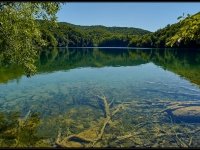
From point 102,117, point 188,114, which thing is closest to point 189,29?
point 102,117

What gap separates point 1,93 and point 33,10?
13037mm

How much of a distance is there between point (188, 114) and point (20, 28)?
14.3 meters

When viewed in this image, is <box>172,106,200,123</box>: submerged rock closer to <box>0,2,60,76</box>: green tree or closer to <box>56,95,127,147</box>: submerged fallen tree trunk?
<box>56,95,127,147</box>: submerged fallen tree trunk

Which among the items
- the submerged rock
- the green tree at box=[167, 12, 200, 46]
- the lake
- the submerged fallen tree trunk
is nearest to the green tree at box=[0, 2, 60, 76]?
the lake

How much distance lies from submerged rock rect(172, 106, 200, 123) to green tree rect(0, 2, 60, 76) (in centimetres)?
1232

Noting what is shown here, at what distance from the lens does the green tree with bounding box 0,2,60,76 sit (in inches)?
907

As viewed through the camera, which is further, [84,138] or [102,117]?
[102,117]

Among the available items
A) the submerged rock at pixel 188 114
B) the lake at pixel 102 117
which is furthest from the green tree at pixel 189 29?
the submerged rock at pixel 188 114

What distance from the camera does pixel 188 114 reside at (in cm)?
2336

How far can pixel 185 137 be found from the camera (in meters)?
17.8

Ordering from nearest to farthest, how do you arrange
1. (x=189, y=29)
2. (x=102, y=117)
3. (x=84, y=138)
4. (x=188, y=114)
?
1. (x=189, y=29)
2. (x=84, y=138)
3. (x=102, y=117)
4. (x=188, y=114)

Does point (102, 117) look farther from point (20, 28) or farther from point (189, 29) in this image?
point (189, 29)

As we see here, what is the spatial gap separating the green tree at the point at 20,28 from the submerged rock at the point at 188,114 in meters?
12.3

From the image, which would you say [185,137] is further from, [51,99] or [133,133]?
[51,99]
